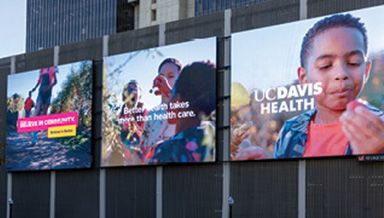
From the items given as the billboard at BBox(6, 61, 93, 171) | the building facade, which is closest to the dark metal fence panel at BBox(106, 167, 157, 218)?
the building facade

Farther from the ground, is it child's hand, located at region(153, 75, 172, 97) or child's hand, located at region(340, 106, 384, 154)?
child's hand, located at region(153, 75, 172, 97)

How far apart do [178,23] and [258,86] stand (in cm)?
919

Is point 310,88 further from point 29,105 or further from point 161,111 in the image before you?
point 29,105

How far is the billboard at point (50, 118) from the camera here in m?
56.8

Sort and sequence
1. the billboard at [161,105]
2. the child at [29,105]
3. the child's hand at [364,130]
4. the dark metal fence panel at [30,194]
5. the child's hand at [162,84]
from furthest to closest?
the child at [29,105] < the dark metal fence panel at [30,194] < the child's hand at [162,84] < the billboard at [161,105] < the child's hand at [364,130]

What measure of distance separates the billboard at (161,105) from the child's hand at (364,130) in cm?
977

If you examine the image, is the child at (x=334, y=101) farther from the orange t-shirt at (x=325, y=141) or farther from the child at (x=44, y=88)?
the child at (x=44, y=88)

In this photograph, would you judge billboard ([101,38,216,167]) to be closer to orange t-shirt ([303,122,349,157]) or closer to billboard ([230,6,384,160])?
billboard ([230,6,384,160])

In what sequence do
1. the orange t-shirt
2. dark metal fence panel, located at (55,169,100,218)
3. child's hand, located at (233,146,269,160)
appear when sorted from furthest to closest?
dark metal fence panel, located at (55,169,100,218), child's hand, located at (233,146,269,160), the orange t-shirt

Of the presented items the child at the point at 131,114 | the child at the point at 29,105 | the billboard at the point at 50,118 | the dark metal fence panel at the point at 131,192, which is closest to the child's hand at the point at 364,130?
the dark metal fence panel at the point at 131,192

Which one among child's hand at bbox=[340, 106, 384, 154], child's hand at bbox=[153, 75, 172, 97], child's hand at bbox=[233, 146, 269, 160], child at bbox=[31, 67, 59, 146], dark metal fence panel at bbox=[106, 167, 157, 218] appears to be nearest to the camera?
child's hand at bbox=[340, 106, 384, 154]

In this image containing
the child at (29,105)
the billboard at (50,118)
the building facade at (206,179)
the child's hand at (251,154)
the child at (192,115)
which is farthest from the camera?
the child at (29,105)

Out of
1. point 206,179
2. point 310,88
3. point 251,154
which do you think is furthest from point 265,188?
point 310,88

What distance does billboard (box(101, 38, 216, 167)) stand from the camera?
4906 centimetres
